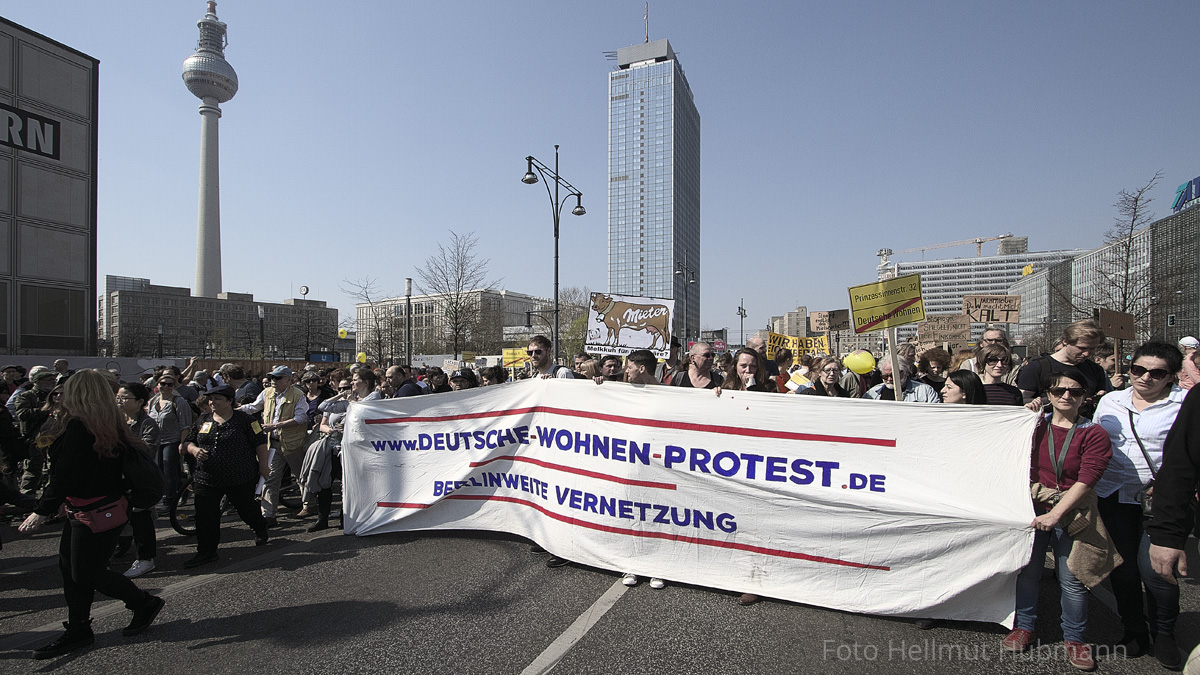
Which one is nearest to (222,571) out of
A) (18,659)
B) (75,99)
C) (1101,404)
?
(18,659)

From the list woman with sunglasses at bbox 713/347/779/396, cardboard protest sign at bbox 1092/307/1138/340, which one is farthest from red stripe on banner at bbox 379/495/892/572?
cardboard protest sign at bbox 1092/307/1138/340

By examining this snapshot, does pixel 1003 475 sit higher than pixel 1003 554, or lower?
higher

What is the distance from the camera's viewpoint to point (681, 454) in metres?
4.38

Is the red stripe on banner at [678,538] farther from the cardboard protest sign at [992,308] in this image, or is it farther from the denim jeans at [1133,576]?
the cardboard protest sign at [992,308]

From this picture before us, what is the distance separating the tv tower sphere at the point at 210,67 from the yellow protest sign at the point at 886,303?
14362cm

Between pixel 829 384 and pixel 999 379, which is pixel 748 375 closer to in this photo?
pixel 829 384

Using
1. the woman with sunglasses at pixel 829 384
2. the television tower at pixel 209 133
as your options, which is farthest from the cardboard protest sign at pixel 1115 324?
the television tower at pixel 209 133

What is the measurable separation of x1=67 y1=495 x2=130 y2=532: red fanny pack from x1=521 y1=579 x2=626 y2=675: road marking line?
8.98 feet

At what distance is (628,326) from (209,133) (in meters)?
135

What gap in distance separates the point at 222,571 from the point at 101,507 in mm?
1574

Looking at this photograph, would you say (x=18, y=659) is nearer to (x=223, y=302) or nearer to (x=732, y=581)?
(x=732, y=581)

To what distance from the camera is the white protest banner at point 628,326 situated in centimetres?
899

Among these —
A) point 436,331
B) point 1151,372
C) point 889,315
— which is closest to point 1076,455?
point 1151,372

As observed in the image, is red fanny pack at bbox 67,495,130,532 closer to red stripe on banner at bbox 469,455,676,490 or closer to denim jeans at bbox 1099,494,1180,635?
red stripe on banner at bbox 469,455,676,490
